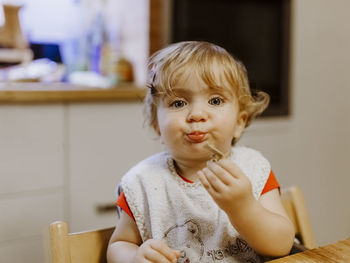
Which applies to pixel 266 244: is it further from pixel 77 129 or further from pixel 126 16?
pixel 126 16

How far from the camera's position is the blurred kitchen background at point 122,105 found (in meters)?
Result: 1.72

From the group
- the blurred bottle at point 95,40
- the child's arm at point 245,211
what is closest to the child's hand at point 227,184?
the child's arm at point 245,211

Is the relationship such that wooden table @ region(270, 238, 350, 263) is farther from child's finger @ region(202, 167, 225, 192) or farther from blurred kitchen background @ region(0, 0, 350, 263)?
blurred kitchen background @ region(0, 0, 350, 263)

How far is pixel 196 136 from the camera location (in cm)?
84

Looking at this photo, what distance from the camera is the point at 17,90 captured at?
1619 mm

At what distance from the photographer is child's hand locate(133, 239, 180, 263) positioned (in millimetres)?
736

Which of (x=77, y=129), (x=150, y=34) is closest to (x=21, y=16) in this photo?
(x=150, y=34)

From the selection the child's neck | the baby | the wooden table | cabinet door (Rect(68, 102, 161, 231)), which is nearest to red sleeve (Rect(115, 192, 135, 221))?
the baby

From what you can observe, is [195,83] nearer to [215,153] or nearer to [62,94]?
[215,153]

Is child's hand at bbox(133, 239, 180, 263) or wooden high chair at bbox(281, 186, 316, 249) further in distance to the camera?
wooden high chair at bbox(281, 186, 316, 249)

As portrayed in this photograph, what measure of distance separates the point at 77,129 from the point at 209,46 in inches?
38.4

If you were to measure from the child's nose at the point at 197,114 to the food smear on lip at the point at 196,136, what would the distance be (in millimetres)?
23

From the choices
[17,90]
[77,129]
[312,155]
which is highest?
[17,90]

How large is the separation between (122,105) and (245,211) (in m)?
1.17
